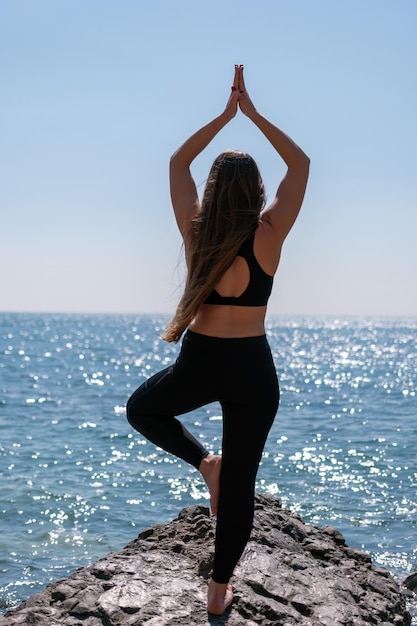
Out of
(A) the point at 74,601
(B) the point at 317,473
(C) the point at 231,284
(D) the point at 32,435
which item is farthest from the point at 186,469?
(C) the point at 231,284

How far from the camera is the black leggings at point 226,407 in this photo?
463 cm

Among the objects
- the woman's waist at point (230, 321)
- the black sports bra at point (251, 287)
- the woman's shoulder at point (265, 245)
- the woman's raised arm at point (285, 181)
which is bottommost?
the woman's waist at point (230, 321)

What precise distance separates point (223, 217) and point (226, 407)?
1086 millimetres

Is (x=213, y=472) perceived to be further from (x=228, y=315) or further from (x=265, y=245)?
(x=265, y=245)

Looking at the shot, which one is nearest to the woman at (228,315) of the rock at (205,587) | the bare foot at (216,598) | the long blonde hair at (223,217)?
the long blonde hair at (223,217)

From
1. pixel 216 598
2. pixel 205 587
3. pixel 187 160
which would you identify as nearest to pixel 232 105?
pixel 187 160

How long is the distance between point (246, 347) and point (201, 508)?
2.64 meters

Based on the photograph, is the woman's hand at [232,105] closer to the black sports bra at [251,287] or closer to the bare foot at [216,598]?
the black sports bra at [251,287]

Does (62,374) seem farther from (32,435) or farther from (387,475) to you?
(387,475)

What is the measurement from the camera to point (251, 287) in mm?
4594

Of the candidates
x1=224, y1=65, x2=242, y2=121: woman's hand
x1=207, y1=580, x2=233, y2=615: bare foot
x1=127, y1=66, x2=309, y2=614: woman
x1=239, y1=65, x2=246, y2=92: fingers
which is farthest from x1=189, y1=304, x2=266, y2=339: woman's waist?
x1=207, y1=580, x2=233, y2=615: bare foot

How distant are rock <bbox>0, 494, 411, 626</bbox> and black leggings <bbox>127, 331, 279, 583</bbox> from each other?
399 millimetres

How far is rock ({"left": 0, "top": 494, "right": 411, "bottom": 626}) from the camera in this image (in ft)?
16.9

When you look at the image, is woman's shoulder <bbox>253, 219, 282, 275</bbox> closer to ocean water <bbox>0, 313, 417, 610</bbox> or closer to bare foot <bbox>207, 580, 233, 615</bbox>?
ocean water <bbox>0, 313, 417, 610</bbox>
